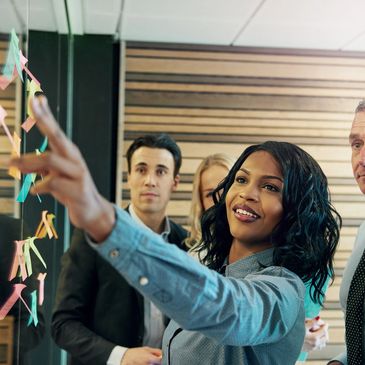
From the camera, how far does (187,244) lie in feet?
8.82

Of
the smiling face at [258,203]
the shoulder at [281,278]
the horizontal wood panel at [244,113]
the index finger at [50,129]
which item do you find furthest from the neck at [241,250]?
the horizontal wood panel at [244,113]

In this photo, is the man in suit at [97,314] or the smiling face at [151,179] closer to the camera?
the man in suit at [97,314]

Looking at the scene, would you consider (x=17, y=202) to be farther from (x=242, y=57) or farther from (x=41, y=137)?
(x=242, y=57)

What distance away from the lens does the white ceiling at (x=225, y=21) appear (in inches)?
129

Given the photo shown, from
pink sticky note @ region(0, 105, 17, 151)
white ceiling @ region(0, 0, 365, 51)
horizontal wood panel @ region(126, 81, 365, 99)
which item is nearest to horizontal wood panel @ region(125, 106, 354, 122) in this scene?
horizontal wood panel @ region(126, 81, 365, 99)

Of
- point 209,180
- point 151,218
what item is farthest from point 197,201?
point 151,218

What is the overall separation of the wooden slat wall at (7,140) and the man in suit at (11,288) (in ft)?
0.10

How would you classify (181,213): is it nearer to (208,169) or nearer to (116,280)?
(208,169)

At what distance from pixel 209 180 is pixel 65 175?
2.07 metres

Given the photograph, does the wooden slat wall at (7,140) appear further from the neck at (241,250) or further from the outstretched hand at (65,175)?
the neck at (241,250)

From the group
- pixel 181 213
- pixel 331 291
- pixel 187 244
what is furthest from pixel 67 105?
pixel 331 291

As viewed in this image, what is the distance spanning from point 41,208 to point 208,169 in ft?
3.44

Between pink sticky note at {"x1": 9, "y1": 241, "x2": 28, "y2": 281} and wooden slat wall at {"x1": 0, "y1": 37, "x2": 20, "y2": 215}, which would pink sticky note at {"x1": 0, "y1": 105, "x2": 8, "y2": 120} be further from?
pink sticky note at {"x1": 9, "y1": 241, "x2": 28, "y2": 281}

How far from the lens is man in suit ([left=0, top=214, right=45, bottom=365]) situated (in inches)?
48.0
